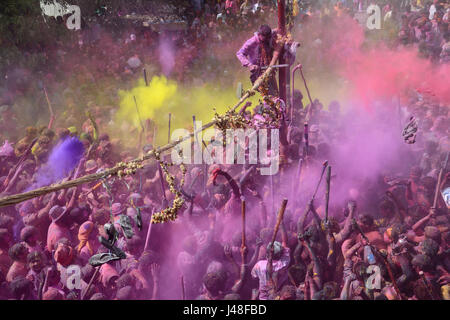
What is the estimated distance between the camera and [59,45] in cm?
1261

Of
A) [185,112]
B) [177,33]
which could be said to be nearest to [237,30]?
[177,33]

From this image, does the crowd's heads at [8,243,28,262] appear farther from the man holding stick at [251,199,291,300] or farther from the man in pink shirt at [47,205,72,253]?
the man holding stick at [251,199,291,300]

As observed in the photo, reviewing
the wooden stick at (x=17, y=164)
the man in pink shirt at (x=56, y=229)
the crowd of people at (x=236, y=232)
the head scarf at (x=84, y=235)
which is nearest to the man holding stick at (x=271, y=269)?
the crowd of people at (x=236, y=232)

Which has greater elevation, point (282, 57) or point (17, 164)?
point (282, 57)

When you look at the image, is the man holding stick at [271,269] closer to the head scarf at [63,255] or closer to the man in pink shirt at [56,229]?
the head scarf at [63,255]

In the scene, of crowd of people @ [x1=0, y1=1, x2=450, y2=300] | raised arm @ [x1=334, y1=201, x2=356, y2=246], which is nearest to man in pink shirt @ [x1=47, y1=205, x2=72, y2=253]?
crowd of people @ [x1=0, y1=1, x2=450, y2=300]

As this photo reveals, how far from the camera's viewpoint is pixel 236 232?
4.61 metres

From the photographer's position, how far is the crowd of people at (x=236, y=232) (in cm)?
400

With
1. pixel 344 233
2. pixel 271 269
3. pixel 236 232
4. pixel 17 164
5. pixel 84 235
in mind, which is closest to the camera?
pixel 271 269

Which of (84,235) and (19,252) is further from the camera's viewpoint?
(84,235)

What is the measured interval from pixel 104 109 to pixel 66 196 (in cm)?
570

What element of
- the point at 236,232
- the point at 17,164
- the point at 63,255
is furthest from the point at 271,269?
the point at 17,164

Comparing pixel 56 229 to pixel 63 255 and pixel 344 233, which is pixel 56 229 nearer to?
pixel 63 255

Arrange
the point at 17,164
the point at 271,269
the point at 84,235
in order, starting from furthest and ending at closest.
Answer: the point at 17,164 → the point at 84,235 → the point at 271,269
